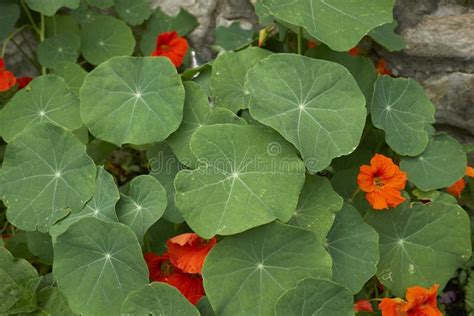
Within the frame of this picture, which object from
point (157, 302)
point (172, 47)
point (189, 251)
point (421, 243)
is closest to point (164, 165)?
point (189, 251)

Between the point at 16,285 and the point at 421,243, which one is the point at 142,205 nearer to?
the point at 16,285

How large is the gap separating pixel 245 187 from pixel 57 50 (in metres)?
1.31

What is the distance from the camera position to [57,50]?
2494mm

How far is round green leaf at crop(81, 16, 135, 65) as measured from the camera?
101 inches

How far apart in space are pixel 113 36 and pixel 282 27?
861 mm

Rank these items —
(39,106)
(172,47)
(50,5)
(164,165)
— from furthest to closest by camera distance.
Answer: (172,47) → (50,5) → (39,106) → (164,165)

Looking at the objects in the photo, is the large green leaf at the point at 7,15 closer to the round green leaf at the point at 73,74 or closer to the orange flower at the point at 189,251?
the round green leaf at the point at 73,74

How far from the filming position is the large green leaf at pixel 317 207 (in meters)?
1.67

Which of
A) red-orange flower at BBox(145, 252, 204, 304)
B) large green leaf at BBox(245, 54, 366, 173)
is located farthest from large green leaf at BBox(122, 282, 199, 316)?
large green leaf at BBox(245, 54, 366, 173)

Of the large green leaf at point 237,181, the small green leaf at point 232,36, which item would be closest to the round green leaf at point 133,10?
the small green leaf at point 232,36

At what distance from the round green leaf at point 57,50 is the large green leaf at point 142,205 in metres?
0.97

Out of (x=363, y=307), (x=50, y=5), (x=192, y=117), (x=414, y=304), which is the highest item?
(x=50, y=5)

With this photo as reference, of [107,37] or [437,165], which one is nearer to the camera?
[437,165]

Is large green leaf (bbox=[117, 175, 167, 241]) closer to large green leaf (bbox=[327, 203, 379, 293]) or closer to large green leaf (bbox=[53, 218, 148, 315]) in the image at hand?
large green leaf (bbox=[53, 218, 148, 315])
